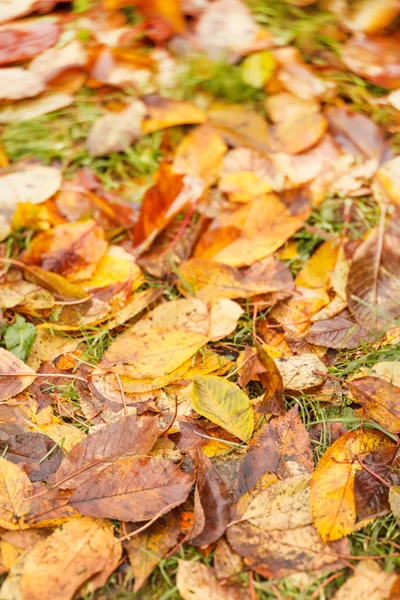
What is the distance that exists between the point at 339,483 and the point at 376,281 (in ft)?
1.90

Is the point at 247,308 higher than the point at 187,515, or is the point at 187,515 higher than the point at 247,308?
the point at 247,308

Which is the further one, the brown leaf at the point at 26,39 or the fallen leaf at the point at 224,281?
the brown leaf at the point at 26,39

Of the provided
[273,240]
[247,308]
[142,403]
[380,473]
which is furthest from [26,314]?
[380,473]

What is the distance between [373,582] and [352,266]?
0.79 m

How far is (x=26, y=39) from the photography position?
1979mm

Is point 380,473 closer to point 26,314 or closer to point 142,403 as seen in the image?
point 142,403

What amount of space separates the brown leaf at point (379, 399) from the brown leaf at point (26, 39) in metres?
1.50

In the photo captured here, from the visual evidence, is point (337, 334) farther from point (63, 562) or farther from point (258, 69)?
point (258, 69)

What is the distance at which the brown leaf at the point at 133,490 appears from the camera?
1.10 meters

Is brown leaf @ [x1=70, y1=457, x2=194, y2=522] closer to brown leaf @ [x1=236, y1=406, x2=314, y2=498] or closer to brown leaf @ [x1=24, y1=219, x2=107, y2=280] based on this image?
brown leaf @ [x1=236, y1=406, x2=314, y2=498]

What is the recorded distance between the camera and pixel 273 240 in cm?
162

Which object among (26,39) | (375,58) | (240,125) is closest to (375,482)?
(240,125)

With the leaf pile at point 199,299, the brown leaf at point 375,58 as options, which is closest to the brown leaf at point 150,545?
the leaf pile at point 199,299

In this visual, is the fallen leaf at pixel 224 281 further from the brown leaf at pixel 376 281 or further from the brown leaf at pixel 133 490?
the brown leaf at pixel 133 490
